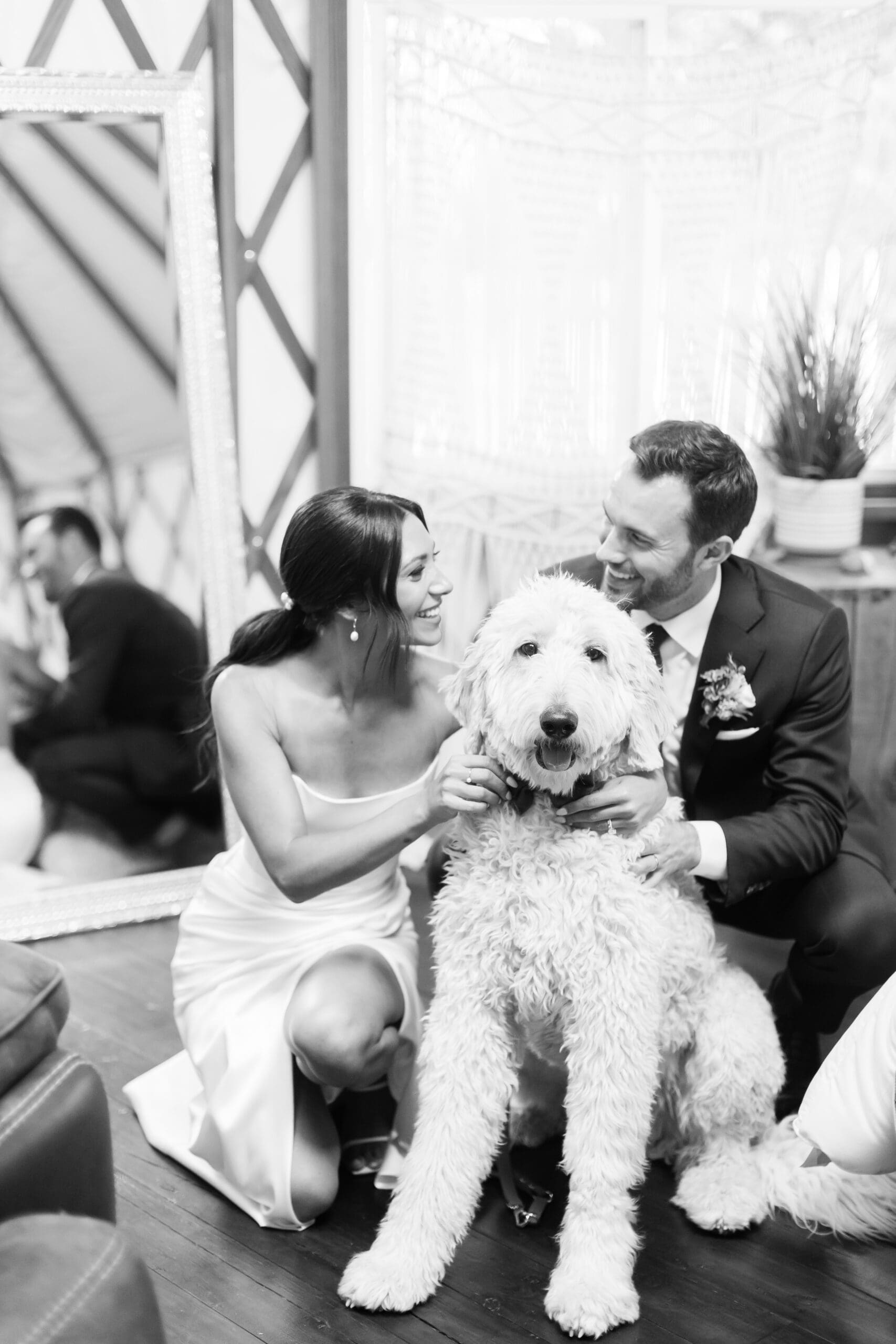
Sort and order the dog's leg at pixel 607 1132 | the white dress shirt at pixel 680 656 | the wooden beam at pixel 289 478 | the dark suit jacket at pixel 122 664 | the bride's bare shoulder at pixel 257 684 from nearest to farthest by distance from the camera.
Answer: the dog's leg at pixel 607 1132, the bride's bare shoulder at pixel 257 684, the white dress shirt at pixel 680 656, the dark suit jacket at pixel 122 664, the wooden beam at pixel 289 478

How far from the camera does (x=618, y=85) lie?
3.23 metres

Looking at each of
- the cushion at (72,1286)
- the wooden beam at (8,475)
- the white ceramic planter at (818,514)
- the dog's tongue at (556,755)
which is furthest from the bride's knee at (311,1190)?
the white ceramic planter at (818,514)

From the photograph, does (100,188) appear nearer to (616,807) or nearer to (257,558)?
(257,558)

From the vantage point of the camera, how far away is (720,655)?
7.15 feet

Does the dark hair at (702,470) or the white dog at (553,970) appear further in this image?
the dark hair at (702,470)

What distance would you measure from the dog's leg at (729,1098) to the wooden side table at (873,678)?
4.10 ft

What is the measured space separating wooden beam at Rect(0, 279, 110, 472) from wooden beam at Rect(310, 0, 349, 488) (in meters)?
0.59

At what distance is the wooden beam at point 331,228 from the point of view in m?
3.16

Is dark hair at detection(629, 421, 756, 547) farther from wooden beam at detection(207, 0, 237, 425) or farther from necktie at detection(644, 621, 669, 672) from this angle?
wooden beam at detection(207, 0, 237, 425)

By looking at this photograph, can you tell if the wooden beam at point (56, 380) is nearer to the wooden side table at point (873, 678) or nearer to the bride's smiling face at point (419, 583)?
the bride's smiling face at point (419, 583)

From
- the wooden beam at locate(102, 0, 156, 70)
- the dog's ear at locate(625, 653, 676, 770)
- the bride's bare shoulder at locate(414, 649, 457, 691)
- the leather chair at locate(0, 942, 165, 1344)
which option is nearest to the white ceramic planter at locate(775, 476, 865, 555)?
the bride's bare shoulder at locate(414, 649, 457, 691)

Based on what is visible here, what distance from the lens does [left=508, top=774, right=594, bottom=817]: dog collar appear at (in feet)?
5.93

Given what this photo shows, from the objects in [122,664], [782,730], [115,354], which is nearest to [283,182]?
[115,354]

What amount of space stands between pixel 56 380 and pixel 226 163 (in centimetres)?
66
